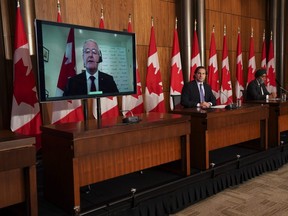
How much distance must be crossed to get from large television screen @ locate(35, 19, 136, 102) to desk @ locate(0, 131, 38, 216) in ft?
1.95

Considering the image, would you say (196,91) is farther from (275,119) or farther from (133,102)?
(275,119)

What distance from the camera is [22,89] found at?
2.97 m

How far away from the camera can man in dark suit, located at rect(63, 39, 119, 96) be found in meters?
2.53

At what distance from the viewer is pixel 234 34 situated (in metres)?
5.97

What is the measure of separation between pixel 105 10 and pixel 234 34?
3012mm

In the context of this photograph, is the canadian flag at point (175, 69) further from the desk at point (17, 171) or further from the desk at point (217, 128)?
the desk at point (17, 171)

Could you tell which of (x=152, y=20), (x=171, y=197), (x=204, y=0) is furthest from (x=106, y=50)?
(x=204, y=0)

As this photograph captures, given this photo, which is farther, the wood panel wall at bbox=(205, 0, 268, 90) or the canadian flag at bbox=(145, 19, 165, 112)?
the wood panel wall at bbox=(205, 0, 268, 90)

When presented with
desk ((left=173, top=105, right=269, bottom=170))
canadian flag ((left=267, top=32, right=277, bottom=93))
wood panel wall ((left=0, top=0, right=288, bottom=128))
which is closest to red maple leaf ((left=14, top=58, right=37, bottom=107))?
wood panel wall ((left=0, top=0, right=288, bottom=128))

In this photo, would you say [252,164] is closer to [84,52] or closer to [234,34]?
[84,52]

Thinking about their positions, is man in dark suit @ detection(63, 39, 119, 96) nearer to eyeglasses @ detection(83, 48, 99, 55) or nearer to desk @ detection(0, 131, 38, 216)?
eyeglasses @ detection(83, 48, 99, 55)

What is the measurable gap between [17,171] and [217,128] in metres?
2.06

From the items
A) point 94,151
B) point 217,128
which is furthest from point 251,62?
point 94,151

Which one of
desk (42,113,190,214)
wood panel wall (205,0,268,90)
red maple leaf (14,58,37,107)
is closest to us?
desk (42,113,190,214)
